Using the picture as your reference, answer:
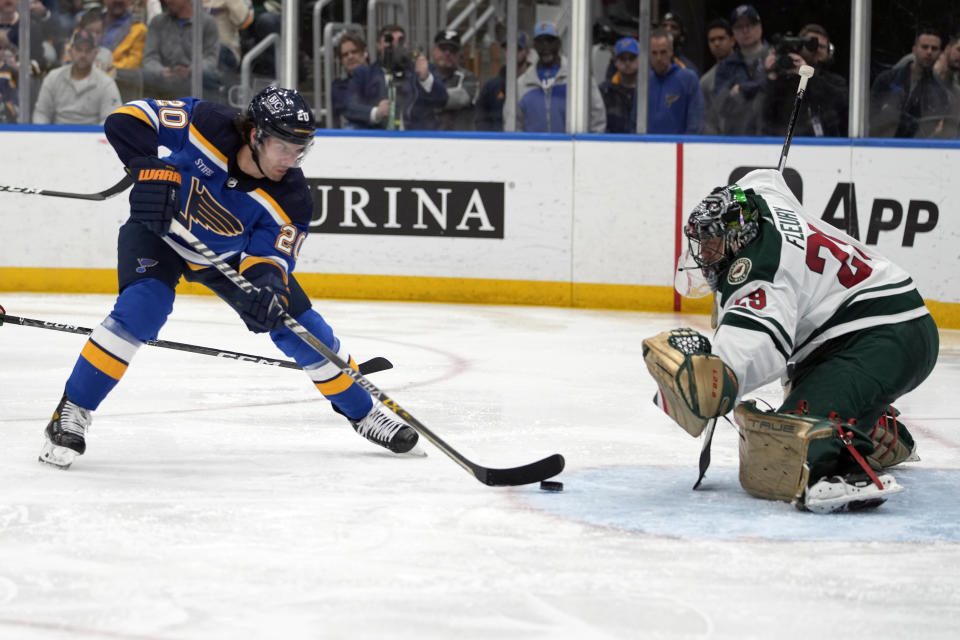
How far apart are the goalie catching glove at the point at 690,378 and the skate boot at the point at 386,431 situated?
2.42 ft

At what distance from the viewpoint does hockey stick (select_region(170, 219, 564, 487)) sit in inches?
111

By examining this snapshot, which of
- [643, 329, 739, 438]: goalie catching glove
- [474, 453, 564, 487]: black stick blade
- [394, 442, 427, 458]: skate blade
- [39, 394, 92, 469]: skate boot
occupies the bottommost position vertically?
[394, 442, 427, 458]: skate blade

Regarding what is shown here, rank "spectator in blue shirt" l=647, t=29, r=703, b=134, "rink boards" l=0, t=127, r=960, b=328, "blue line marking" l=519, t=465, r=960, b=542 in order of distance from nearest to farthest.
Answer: "blue line marking" l=519, t=465, r=960, b=542 < "rink boards" l=0, t=127, r=960, b=328 < "spectator in blue shirt" l=647, t=29, r=703, b=134

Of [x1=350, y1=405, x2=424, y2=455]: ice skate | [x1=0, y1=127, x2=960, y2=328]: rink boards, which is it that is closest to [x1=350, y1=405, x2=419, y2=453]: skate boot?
[x1=350, y1=405, x2=424, y2=455]: ice skate

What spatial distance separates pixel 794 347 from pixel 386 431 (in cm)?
97

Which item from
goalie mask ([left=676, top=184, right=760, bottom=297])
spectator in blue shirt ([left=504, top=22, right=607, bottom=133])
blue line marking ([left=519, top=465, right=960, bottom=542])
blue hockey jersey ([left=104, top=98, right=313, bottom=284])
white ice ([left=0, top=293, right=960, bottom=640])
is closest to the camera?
white ice ([left=0, top=293, right=960, bottom=640])

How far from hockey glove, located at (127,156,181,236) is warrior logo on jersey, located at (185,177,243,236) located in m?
0.18

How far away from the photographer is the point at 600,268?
21.6 ft

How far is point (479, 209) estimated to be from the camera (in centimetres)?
666

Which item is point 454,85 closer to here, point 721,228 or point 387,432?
point 387,432

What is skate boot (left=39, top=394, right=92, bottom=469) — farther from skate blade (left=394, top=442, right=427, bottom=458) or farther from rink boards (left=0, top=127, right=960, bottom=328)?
rink boards (left=0, top=127, right=960, bottom=328)

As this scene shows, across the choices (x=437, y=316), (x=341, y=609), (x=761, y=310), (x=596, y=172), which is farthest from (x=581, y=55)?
(x=341, y=609)

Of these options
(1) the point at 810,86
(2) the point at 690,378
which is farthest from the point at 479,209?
Answer: (2) the point at 690,378

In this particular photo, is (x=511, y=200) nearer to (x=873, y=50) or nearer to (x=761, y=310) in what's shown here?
(x=873, y=50)
